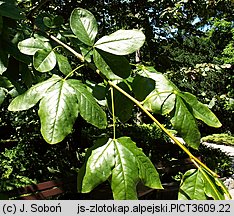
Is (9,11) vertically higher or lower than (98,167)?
higher

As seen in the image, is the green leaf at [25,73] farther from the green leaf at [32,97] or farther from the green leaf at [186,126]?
the green leaf at [186,126]

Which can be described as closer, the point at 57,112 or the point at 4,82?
the point at 57,112

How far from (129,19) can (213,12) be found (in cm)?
126

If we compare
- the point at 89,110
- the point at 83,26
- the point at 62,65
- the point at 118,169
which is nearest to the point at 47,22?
the point at 62,65

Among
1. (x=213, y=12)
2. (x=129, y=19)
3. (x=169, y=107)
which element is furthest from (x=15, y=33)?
(x=213, y=12)

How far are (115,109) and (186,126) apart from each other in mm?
147

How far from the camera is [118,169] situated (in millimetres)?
515

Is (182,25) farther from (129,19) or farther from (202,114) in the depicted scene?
(202,114)

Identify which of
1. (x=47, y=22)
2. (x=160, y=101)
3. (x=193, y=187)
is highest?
(x=47, y=22)

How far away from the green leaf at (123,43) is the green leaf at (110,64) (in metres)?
0.01

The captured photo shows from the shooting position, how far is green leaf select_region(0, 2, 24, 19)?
2.29 feet

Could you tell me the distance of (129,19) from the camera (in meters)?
4.76

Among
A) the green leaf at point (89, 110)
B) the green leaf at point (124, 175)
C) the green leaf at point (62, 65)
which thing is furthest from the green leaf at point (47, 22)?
the green leaf at point (124, 175)

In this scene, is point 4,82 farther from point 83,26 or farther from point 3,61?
point 83,26
